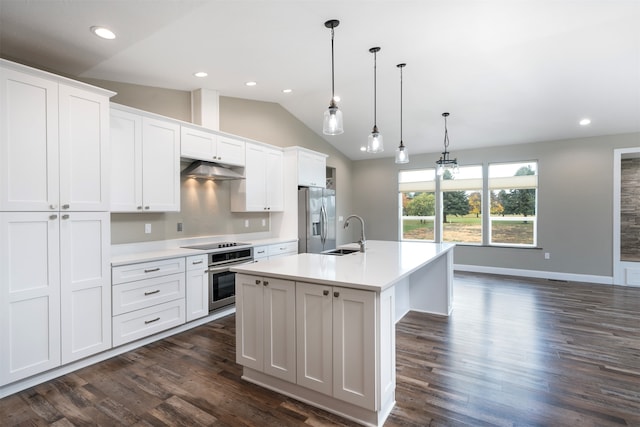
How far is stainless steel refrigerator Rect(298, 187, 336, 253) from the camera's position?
5039 millimetres

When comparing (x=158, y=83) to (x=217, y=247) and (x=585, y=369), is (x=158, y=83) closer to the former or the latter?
(x=217, y=247)

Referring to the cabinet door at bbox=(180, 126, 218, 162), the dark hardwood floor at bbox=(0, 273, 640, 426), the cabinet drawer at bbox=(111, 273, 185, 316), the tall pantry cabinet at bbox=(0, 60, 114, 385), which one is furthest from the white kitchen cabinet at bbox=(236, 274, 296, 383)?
the cabinet door at bbox=(180, 126, 218, 162)

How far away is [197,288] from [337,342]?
212cm

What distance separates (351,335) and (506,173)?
5559mm

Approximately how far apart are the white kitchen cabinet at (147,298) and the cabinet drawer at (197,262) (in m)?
0.07

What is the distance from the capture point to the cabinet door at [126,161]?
3029mm

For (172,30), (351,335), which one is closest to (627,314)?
(351,335)

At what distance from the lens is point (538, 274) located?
5789 millimetres

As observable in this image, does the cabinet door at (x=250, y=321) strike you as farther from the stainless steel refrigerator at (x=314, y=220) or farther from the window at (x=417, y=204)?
the window at (x=417, y=204)

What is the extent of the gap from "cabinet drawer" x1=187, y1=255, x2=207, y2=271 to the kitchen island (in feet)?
4.15

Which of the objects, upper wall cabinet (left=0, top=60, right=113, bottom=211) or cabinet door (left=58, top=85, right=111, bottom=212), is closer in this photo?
upper wall cabinet (left=0, top=60, right=113, bottom=211)

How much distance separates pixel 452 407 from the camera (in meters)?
2.08

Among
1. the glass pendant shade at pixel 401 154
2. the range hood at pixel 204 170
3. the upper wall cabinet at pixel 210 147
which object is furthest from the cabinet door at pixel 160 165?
the glass pendant shade at pixel 401 154

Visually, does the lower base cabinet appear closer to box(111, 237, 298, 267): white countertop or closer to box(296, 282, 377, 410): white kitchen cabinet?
box(296, 282, 377, 410): white kitchen cabinet
